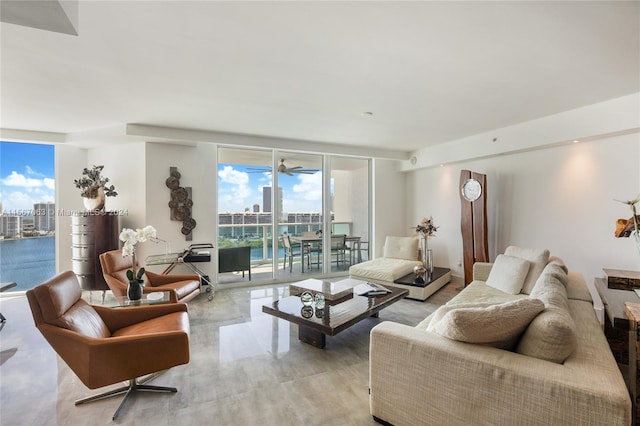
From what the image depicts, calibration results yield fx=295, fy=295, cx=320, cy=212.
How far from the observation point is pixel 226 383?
236 centimetres

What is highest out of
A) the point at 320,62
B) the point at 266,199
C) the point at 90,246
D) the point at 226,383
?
the point at 320,62

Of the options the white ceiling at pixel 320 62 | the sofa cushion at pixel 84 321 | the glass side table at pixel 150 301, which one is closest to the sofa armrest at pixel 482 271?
the white ceiling at pixel 320 62

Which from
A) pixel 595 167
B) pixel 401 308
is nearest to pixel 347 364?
pixel 401 308

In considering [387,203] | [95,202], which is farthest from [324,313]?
[387,203]

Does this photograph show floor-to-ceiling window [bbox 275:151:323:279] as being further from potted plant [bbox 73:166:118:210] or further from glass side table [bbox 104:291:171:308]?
glass side table [bbox 104:291:171:308]

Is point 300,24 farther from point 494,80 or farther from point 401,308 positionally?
point 401,308

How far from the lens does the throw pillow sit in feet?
11.3

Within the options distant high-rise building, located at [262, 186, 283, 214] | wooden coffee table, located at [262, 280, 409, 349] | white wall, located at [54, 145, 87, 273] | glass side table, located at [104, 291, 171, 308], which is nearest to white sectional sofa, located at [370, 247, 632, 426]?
wooden coffee table, located at [262, 280, 409, 349]

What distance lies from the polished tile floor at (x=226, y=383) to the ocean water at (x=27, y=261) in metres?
1.69

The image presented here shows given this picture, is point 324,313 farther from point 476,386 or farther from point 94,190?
point 94,190

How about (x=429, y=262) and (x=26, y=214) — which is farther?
(x=429, y=262)

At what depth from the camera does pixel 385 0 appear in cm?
173

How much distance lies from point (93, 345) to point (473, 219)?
5.14 meters

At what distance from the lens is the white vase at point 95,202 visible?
4.56m
